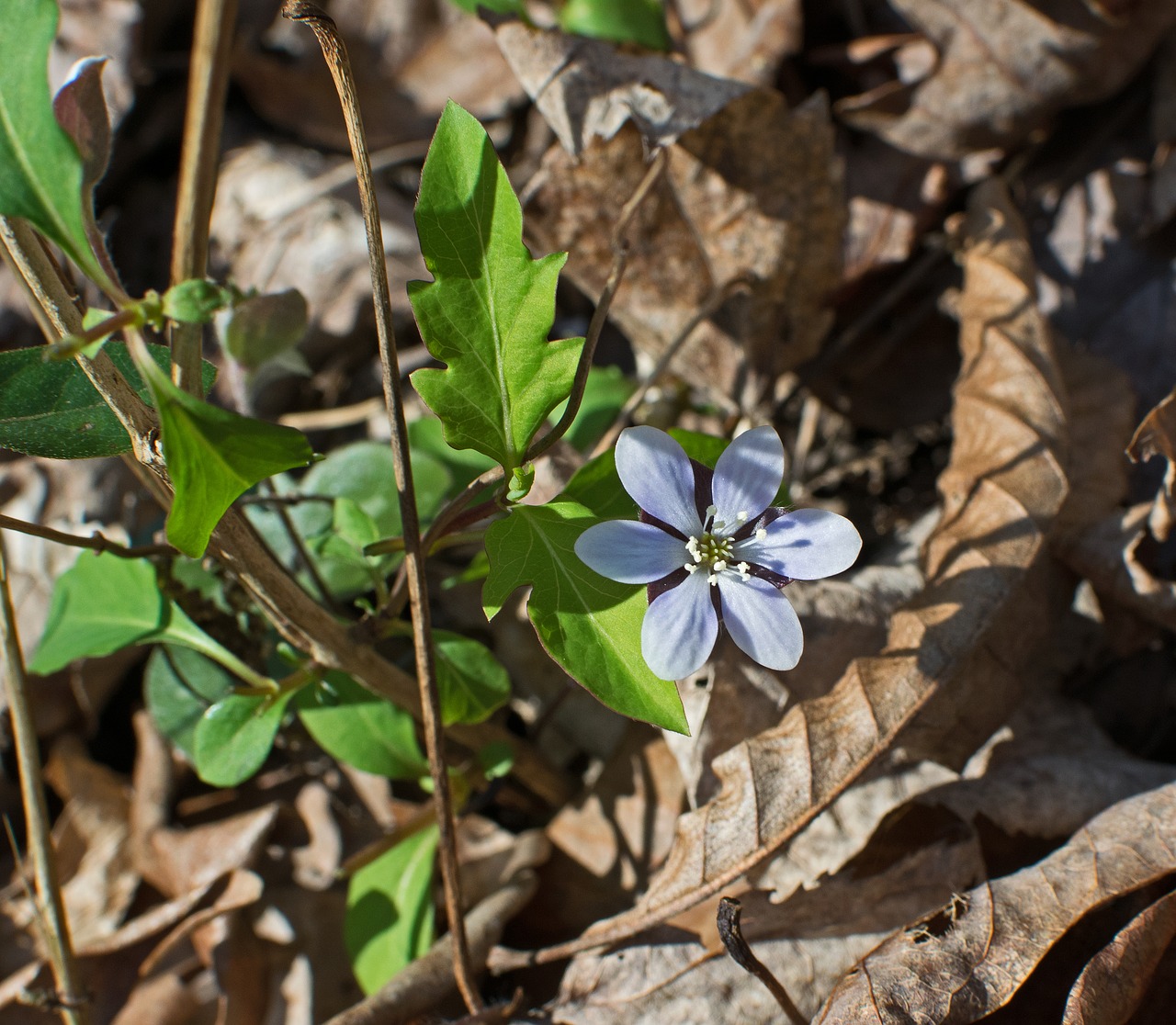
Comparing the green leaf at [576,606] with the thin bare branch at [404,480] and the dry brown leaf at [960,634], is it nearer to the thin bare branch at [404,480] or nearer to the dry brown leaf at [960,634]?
the thin bare branch at [404,480]

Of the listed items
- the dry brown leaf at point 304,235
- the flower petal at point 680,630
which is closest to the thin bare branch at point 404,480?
the flower petal at point 680,630

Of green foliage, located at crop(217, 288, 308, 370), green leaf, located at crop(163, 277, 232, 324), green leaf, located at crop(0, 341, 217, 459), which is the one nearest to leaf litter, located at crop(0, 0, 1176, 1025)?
green foliage, located at crop(217, 288, 308, 370)

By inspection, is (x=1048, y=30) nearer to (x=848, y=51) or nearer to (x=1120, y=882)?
(x=848, y=51)

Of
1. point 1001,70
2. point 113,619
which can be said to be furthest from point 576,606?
point 1001,70

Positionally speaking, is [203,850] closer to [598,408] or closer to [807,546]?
[598,408]

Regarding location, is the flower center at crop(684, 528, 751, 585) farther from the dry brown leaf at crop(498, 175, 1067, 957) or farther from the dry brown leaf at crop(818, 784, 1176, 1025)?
the dry brown leaf at crop(818, 784, 1176, 1025)
